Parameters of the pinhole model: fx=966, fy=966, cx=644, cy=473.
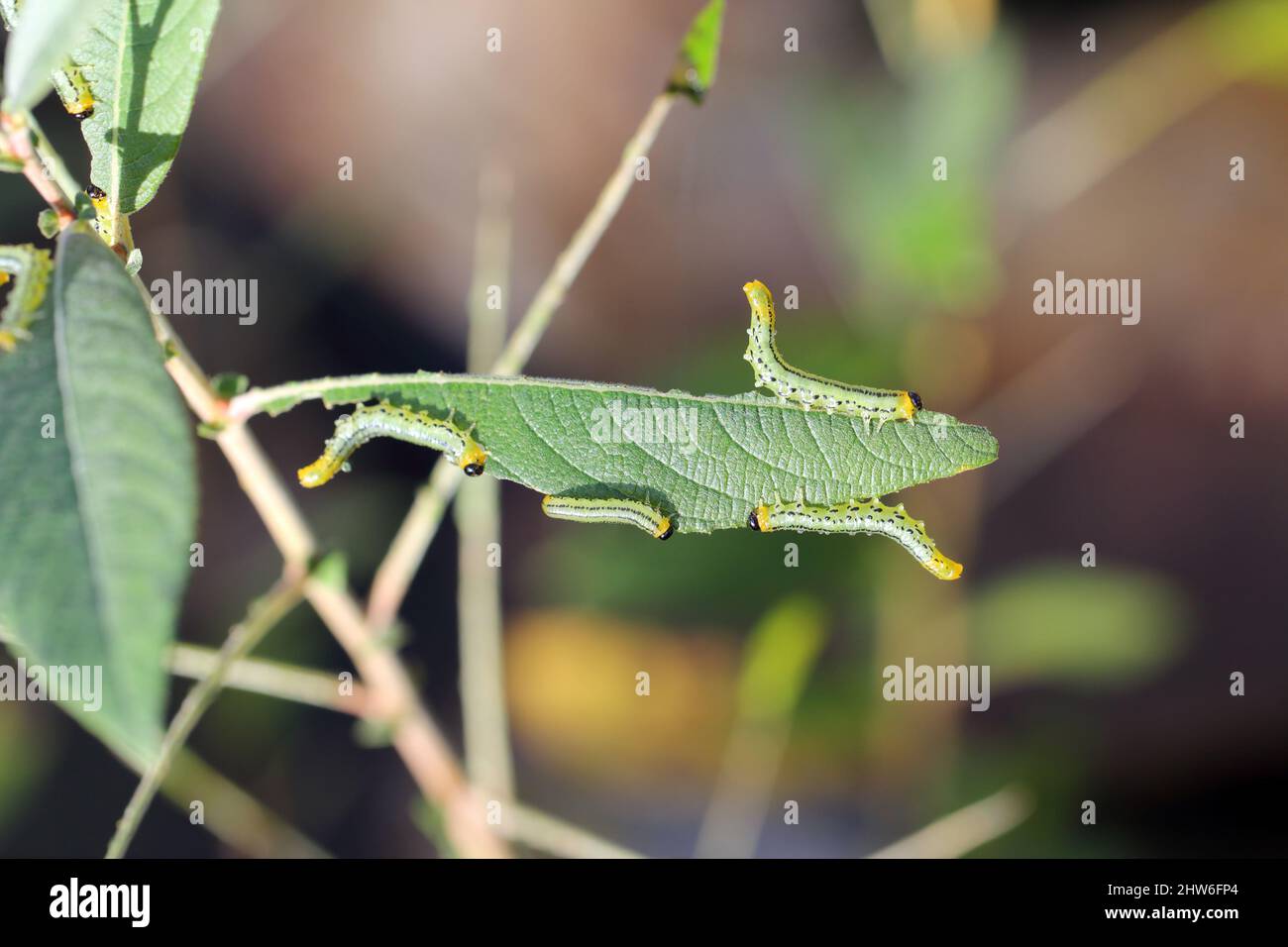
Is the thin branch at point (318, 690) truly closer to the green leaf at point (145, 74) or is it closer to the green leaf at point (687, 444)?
the green leaf at point (687, 444)

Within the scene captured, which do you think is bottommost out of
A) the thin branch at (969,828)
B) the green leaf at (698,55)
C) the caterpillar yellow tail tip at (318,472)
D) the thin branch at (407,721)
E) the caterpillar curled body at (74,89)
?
the thin branch at (969,828)

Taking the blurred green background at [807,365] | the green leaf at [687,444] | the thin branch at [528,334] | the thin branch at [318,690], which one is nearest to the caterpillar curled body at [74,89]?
the green leaf at [687,444]

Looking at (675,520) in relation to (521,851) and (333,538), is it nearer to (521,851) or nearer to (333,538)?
(521,851)

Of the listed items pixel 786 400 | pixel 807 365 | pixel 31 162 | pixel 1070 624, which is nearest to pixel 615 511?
pixel 786 400

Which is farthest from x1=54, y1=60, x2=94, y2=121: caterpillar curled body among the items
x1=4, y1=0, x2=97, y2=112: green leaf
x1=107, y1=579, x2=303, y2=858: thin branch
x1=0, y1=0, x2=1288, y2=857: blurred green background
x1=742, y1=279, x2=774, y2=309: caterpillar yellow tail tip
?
x1=0, y1=0, x2=1288, y2=857: blurred green background

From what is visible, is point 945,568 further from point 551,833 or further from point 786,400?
point 551,833

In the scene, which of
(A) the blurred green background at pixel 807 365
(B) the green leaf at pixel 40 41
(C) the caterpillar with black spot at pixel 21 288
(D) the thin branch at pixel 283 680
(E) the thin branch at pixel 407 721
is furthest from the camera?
(A) the blurred green background at pixel 807 365

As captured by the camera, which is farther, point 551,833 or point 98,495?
point 551,833
